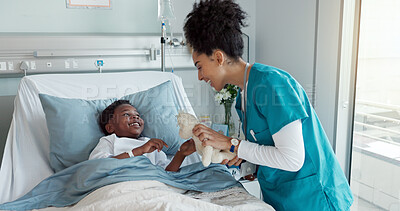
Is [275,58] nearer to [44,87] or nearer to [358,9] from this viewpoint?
[358,9]

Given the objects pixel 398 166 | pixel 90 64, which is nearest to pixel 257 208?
pixel 398 166

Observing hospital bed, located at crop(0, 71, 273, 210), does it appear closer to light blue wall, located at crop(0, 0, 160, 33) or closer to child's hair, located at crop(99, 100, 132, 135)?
child's hair, located at crop(99, 100, 132, 135)

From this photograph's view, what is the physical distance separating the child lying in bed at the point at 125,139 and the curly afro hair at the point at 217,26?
1.84ft

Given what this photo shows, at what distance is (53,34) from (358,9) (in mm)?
2052

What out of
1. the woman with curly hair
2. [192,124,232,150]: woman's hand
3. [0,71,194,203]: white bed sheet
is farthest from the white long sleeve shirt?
[0,71,194,203]: white bed sheet

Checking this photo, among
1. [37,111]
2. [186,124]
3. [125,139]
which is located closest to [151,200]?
[186,124]

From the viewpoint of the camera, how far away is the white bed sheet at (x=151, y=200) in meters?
1.13

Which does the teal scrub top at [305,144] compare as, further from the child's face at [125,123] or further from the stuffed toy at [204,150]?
the child's face at [125,123]

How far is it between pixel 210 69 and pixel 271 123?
300 mm

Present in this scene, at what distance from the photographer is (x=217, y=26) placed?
1219mm

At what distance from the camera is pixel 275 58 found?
2936 mm

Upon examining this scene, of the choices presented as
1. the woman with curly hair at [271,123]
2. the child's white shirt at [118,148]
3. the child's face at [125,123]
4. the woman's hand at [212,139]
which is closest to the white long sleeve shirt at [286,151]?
the woman with curly hair at [271,123]

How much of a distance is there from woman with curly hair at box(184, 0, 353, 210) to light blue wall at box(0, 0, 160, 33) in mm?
1586

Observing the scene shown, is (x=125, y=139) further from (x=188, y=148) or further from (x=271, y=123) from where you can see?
(x=271, y=123)
